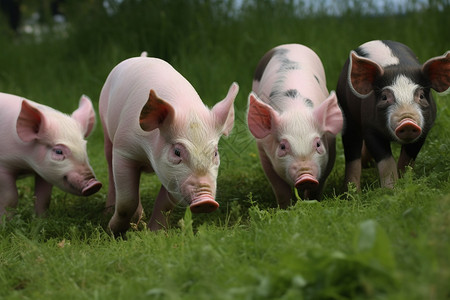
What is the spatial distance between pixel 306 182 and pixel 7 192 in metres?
2.40

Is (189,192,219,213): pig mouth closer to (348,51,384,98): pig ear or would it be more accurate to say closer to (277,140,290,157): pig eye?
(277,140,290,157): pig eye

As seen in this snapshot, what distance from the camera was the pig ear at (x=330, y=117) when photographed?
454 centimetres

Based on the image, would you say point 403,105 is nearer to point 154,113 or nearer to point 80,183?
point 154,113

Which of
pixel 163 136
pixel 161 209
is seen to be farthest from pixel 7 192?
pixel 163 136

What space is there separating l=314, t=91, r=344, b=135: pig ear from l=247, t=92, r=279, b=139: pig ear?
0.30 metres

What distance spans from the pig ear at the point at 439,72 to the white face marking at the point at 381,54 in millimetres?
241

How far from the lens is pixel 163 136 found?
13.2 feet

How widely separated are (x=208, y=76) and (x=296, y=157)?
179 inches

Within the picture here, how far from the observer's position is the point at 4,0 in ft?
50.7

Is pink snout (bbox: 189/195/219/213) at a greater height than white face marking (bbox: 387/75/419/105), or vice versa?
white face marking (bbox: 387/75/419/105)

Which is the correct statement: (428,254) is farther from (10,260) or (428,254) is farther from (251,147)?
(251,147)

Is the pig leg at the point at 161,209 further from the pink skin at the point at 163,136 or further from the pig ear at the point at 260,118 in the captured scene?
the pig ear at the point at 260,118

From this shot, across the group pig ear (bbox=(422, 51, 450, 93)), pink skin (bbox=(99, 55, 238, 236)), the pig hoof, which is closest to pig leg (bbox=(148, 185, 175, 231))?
pink skin (bbox=(99, 55, 238, 236))

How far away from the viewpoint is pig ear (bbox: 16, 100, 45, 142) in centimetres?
493
